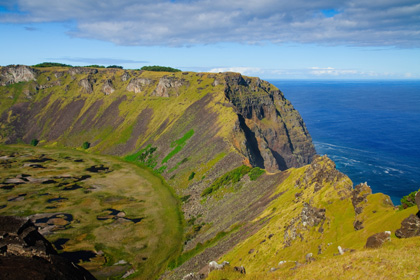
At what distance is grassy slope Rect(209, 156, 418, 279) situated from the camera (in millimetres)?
28109

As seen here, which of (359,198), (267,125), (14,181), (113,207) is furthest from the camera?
(267,125)

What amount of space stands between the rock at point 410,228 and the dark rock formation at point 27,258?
1470 inches

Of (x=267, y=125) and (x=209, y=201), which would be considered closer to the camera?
(x=209, y=201)

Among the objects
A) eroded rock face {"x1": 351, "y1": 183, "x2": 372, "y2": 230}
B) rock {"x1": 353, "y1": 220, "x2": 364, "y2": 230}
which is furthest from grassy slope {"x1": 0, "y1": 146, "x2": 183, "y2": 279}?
eroded rock face {"x1": 351, "y1": 183, "x2": 372, "y2": 230}

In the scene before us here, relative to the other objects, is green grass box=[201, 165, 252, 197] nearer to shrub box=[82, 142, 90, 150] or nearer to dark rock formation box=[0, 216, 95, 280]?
dark rock formation box=[0, 216, 95, 280]

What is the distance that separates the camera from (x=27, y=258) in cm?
2834

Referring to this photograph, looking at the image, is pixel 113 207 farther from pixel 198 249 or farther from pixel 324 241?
pixel 324 241

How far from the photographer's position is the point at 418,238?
2945 cm

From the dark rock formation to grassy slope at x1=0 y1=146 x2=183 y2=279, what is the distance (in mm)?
38599

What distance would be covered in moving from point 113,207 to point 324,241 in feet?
265

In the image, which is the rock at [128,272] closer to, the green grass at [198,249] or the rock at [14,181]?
the green grass at [198,249]

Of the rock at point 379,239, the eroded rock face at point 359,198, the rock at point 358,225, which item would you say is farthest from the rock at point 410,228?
the eroded rock face at point 359,198

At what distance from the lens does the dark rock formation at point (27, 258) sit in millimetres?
25072

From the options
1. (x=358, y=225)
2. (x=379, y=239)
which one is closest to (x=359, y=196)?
(x=358, y=225)
